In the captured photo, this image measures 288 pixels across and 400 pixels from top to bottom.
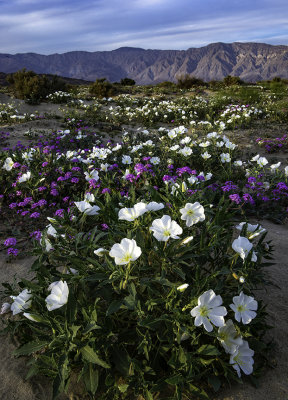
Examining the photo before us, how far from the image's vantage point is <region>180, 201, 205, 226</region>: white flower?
180cm

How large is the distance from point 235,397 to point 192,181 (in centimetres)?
165

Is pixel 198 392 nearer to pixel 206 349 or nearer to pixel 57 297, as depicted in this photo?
pixel 206 349

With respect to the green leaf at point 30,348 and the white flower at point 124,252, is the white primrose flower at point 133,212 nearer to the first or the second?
the white flower at point 124,252

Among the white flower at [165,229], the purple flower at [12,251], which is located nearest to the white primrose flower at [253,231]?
the white flower at [165,229]

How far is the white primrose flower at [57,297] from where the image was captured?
1.54 meters

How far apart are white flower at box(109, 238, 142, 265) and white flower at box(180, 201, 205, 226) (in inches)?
15.7

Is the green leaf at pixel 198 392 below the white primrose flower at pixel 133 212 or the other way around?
below

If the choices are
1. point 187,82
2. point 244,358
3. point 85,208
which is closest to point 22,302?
point 85,208

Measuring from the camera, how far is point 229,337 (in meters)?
1.66

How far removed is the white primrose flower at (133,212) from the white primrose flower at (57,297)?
502mm

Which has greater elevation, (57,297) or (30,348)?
(57,297)

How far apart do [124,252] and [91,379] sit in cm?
71

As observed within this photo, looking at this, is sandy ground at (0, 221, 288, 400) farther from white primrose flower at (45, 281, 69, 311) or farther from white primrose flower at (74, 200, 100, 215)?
white primrose flower at (74, 200, 100, 215)

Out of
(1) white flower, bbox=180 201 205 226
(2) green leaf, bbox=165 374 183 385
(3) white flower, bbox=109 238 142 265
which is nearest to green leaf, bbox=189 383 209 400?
(2) green leaf, bbox=165 374 183 385
